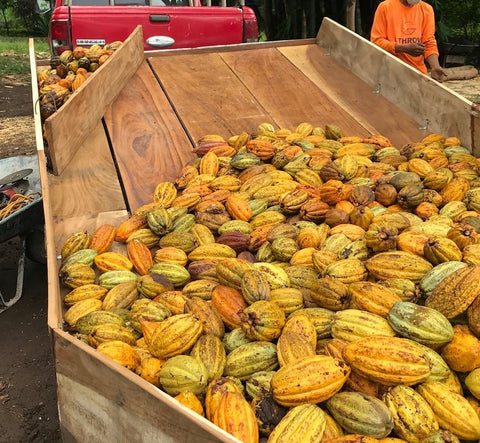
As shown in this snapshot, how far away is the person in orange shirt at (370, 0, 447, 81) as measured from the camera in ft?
21.6

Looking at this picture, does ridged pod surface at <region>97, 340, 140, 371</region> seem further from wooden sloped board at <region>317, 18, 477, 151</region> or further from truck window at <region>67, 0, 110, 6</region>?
truck window at <region>67, 0, 110, 6</region>

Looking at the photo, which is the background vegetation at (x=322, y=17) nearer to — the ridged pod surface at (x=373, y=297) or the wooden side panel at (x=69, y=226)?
the wooden side panel at (x=69, y=226)

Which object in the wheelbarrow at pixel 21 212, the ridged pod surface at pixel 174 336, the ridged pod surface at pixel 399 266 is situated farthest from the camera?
the wheelbarrow at pixel 21 212

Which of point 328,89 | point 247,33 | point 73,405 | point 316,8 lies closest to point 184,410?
point 73,405

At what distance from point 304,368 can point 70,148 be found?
3034mm

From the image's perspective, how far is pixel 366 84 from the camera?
5641 mm

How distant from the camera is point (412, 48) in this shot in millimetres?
6348

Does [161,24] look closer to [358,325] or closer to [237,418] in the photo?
[358,325]

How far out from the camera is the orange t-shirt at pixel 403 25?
21.7 ft

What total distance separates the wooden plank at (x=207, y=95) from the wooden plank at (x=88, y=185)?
33.5 inches

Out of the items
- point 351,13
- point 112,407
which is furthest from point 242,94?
point 351,13

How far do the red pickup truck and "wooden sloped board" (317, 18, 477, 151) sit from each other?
177 cm

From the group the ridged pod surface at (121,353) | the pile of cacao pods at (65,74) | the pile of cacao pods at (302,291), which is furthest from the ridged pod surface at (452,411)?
the pile of cacao pods at (65,74)

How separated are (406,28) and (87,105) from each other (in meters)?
4.15
